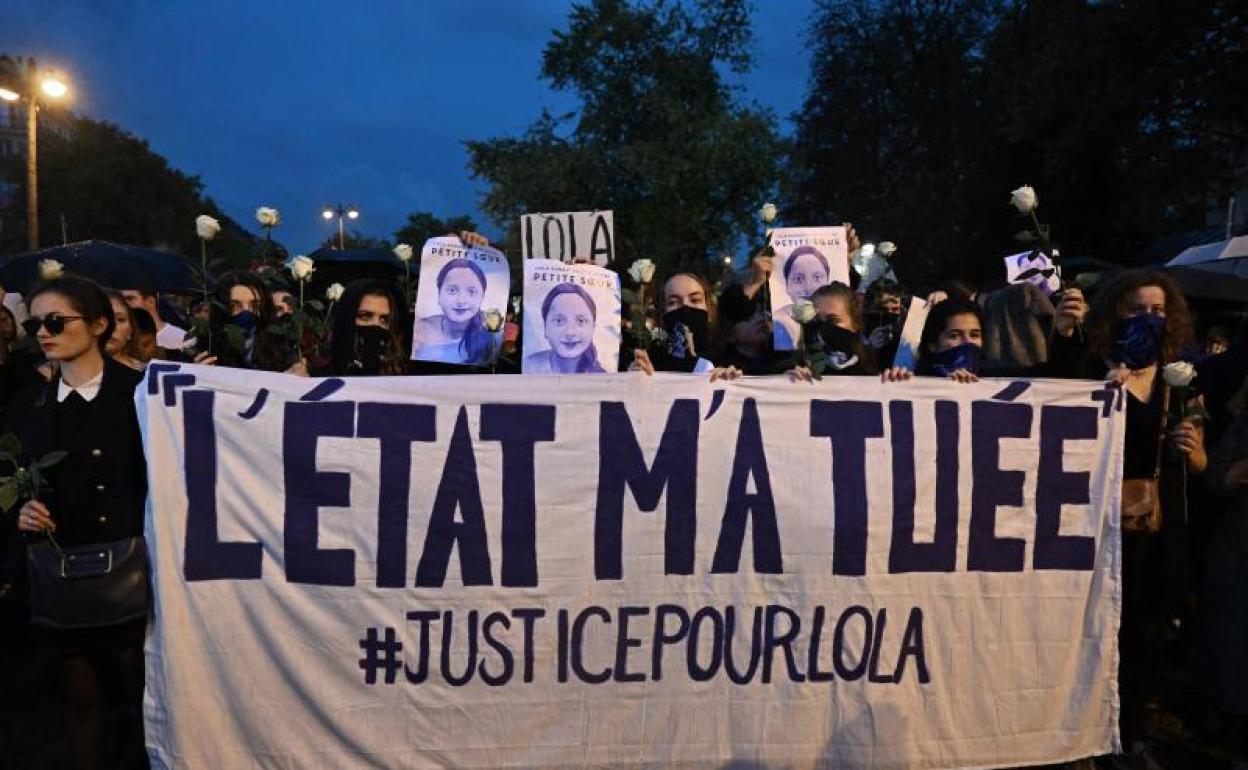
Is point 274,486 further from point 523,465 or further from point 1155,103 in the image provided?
point 1155,103

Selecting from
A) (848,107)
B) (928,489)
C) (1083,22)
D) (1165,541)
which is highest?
(848,107)

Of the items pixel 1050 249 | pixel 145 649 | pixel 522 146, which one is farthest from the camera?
pixel 522 146

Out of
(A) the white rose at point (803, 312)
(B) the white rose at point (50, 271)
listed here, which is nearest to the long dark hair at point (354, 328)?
(B) the white rose at point (50, 271)

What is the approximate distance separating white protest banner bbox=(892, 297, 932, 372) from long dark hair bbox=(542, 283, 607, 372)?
1341 millimetres

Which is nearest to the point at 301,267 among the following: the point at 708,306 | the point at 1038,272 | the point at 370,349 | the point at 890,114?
the point at 370,349

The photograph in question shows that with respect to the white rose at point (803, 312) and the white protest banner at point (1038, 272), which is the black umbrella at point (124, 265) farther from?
the white protest banner at point (1038, 272)

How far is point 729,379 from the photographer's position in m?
3.39

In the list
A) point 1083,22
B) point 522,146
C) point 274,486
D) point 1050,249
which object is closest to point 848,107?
point 522,146

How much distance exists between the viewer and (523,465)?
332 cm

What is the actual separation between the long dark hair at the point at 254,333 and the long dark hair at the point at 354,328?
0.24 meters

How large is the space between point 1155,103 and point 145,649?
1579 cm

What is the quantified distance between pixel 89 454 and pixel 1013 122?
16803mm

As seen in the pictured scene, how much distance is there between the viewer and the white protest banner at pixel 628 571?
10.4 ft

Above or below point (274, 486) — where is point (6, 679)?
below
